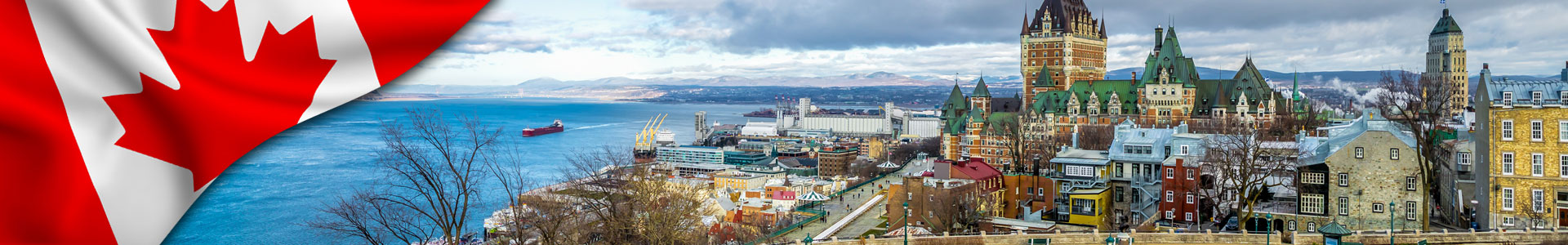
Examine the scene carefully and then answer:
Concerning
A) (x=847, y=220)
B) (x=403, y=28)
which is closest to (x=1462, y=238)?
(x=403, y=28)

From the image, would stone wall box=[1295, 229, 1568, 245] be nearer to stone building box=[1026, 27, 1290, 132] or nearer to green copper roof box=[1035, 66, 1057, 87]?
stone building box=[1026, 27, 1290, 132]

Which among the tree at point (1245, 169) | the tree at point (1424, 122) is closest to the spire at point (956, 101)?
the tree at point (1424, 122)

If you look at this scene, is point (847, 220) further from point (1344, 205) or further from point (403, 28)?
point (403, 28)

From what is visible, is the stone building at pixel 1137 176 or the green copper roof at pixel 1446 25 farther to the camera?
the green copper roof at pixel 1446 25

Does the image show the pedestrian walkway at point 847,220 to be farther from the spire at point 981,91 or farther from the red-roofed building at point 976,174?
the spire at point 981,91

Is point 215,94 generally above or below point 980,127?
above

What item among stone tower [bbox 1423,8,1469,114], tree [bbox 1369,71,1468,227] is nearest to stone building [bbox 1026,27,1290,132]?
stone tower [bbox 1423,8,1469,114]

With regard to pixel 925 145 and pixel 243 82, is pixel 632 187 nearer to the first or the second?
pixel 243 82

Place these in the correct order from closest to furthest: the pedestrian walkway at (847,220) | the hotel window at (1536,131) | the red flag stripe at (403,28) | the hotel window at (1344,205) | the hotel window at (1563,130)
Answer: the red flag stripe at (403,28), the hotel window at (1563,130), the hotel window at (1536,131), the hotel window at (1344,205), the pedestrian walkway at (847,220)
